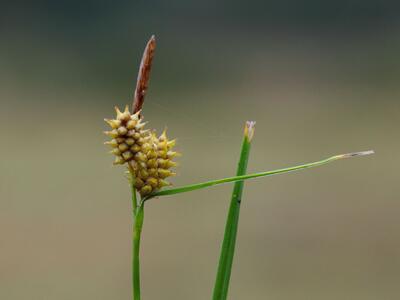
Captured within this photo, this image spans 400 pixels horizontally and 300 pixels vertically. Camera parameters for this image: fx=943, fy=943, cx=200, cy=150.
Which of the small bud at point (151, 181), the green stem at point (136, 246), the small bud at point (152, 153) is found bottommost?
the green stem at point (136, 246)

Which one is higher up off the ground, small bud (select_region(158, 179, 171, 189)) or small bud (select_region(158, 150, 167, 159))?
small bud (select_region(158, 150, 167, 159))

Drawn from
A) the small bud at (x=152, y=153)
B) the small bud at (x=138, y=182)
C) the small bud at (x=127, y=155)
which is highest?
the small bud at (x=152, y=153)

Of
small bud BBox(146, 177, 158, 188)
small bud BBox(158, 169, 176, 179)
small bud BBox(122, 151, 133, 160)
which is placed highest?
small bud BBox(158, 169, 176, 179)

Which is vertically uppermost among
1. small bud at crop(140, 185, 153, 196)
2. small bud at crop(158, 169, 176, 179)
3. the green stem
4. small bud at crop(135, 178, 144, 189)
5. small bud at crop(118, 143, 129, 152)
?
small bud at crop(158, 169, 176, 179)

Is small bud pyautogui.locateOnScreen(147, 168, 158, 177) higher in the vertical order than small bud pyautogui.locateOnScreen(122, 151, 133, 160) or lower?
higher

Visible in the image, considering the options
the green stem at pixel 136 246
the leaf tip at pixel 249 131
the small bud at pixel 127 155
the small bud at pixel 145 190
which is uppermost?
the leaf tip at pixel 249 131

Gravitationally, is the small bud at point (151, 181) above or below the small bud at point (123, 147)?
below

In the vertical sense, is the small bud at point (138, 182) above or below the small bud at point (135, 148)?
below

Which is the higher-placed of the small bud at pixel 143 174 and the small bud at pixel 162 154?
the small bud at pixel 162 154
